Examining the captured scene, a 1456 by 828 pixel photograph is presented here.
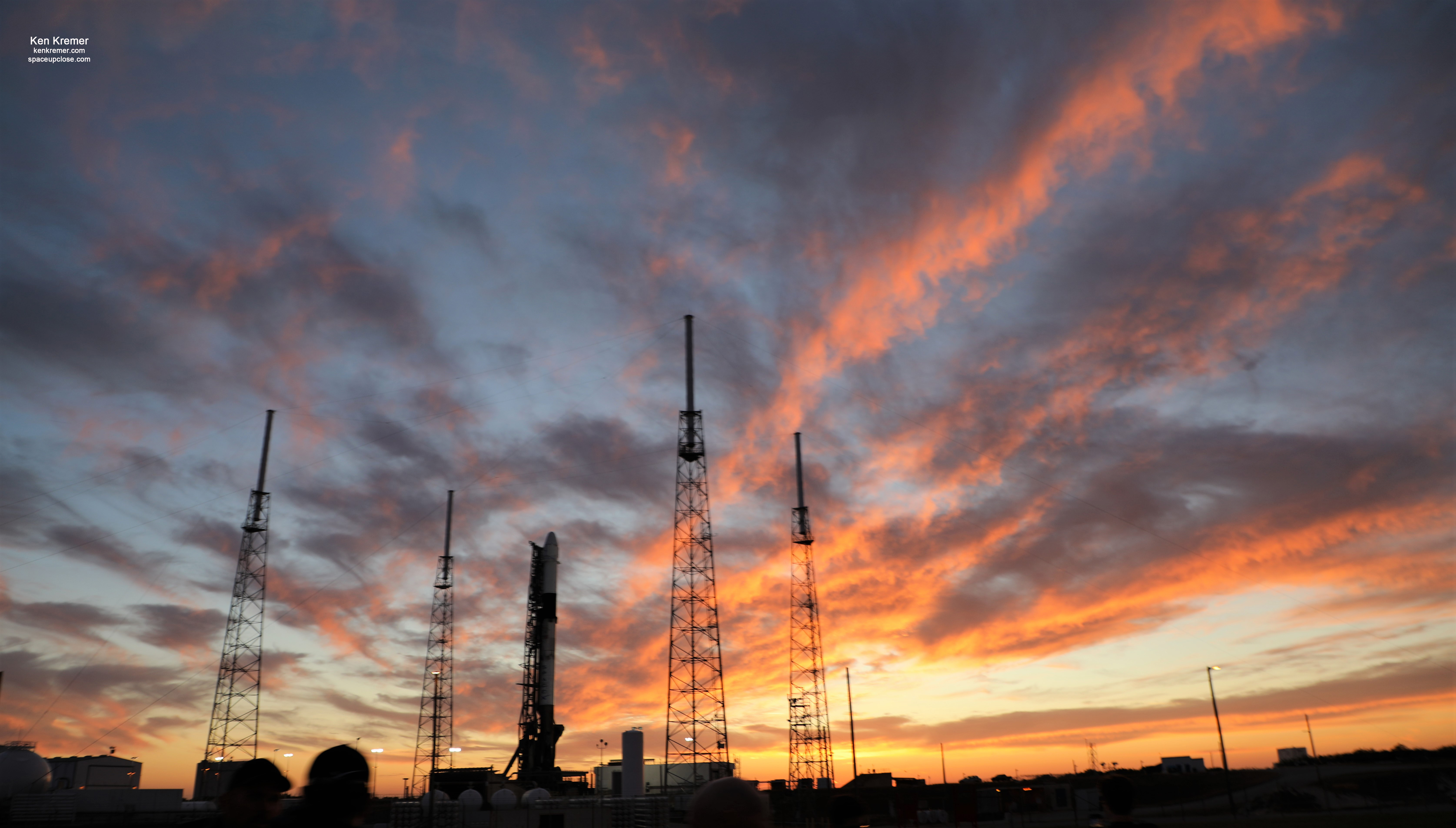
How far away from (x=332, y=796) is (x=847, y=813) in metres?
3.95

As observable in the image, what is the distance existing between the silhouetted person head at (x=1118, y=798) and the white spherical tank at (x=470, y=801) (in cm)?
6956

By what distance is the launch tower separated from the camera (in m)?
78.8

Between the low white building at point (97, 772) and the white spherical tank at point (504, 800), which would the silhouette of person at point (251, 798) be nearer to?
the white spherical tank at point (504, 800)

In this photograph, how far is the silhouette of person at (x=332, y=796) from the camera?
3.93 meters

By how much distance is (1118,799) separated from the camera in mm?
6758

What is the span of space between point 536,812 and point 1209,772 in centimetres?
7747

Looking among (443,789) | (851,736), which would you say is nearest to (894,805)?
(851,736)

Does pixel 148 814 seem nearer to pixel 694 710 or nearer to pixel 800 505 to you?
pixel 694 710

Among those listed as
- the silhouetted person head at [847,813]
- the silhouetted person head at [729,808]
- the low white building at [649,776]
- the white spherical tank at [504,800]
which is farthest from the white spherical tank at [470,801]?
the silhouetted person head at [729,808]

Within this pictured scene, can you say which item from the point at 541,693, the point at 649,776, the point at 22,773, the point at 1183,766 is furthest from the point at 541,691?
the point at 1183,766

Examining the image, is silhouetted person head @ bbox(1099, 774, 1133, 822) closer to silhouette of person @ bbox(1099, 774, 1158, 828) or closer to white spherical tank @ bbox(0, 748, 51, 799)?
silhouette of person @ bbox(1099, 774, 1158, 828)

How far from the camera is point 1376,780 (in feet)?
228

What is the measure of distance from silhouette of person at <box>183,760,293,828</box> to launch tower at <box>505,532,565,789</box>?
255ft

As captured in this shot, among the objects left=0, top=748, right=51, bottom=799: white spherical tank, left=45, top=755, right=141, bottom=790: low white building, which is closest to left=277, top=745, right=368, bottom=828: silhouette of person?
left=0, top=748, right=51, bottom=799: white spherical tank
